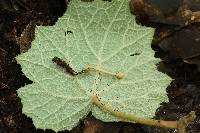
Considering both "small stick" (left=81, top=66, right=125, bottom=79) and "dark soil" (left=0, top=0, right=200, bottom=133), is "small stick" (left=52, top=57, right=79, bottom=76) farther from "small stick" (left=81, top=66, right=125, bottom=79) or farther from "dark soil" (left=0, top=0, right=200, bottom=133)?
"dark soil" (left=0, top=0, right=200, bottom=133)

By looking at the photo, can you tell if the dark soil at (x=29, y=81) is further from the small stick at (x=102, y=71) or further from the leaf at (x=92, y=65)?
the small stick at (x=102, y=71)

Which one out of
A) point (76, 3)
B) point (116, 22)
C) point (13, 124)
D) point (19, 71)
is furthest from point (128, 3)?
point (13, 124)

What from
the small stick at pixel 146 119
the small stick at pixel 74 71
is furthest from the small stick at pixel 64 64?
the small stick at pixel 146 119

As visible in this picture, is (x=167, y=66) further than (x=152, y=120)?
Yes

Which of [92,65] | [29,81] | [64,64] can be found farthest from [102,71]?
[29,81]

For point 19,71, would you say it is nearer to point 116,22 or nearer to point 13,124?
point 13,124

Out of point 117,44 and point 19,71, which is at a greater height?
point 117,44
